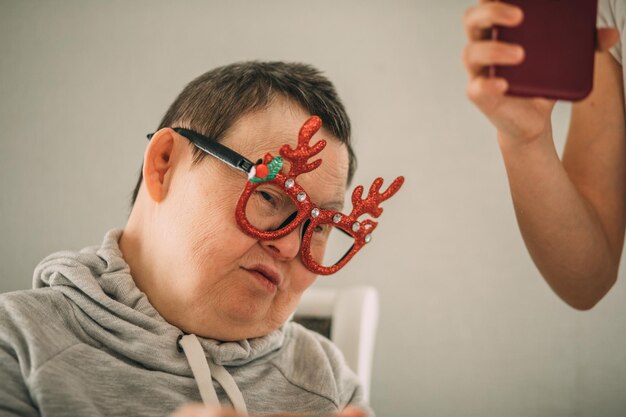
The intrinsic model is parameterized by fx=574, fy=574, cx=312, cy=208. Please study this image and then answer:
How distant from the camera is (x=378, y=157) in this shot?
2004mm

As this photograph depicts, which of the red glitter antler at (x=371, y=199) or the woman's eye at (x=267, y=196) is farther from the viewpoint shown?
the red glitter antler at (x=371, y=199)

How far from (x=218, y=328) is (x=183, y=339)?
0.07 metres

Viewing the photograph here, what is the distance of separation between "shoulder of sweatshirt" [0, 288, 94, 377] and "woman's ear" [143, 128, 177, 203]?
0.82 ft

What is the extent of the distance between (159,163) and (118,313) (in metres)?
0.29

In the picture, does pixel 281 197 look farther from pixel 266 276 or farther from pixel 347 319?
pixel 347 319

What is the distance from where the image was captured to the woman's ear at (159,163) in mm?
1074

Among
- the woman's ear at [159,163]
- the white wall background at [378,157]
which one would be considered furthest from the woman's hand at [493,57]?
the white wall background at [378,157]

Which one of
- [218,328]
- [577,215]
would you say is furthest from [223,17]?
[577,215]

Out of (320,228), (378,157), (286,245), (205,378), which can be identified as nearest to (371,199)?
(320,228)

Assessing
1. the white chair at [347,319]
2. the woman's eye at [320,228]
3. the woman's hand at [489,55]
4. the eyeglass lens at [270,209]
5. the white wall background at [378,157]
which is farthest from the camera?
the white wall background at [378,157]

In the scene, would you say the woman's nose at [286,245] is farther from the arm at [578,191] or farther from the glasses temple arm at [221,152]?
the arm at [578,191]

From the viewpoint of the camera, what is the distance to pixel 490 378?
181cm

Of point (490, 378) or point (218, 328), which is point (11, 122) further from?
point (490, 378)

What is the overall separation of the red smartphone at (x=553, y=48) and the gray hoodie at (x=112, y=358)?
69cm
